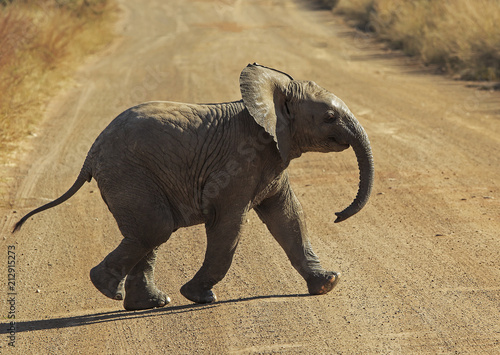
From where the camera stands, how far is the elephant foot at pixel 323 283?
19.2ft

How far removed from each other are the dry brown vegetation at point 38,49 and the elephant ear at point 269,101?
21.8ft

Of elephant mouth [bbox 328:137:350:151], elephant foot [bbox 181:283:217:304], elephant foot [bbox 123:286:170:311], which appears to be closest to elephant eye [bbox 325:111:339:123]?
elephant mouth [bbox 328:137:350:151]

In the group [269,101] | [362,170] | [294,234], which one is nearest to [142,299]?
[294,234]

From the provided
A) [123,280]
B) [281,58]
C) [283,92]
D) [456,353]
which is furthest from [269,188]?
[281,58]

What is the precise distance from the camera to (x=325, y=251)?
277 inches

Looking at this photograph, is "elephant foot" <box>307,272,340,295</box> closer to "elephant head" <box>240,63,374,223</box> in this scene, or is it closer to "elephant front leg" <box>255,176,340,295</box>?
"elephant front leg" <box>255,176,340,295</box>

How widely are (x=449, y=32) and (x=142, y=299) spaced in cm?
1344

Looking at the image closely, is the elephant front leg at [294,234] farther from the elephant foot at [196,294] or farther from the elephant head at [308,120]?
the elephant foot at [196,294]

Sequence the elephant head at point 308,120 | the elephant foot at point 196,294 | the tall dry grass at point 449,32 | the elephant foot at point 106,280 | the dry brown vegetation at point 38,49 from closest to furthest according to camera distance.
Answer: the elephant head at point 308,120 → the elephant foot at point 106,280 → the elephant foot at point 196,294 → the dry brown vegetation at point 38,49 → the tall dry grass at point 449,32

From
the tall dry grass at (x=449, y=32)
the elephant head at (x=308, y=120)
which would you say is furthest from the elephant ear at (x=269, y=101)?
the tall dry grass at (x=449, y=32)

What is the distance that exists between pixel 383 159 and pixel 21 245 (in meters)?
5.04

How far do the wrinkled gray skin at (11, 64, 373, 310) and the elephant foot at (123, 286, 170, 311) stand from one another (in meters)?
0.27

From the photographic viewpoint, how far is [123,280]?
18.6ft

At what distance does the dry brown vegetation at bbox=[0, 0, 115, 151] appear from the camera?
483 inches
